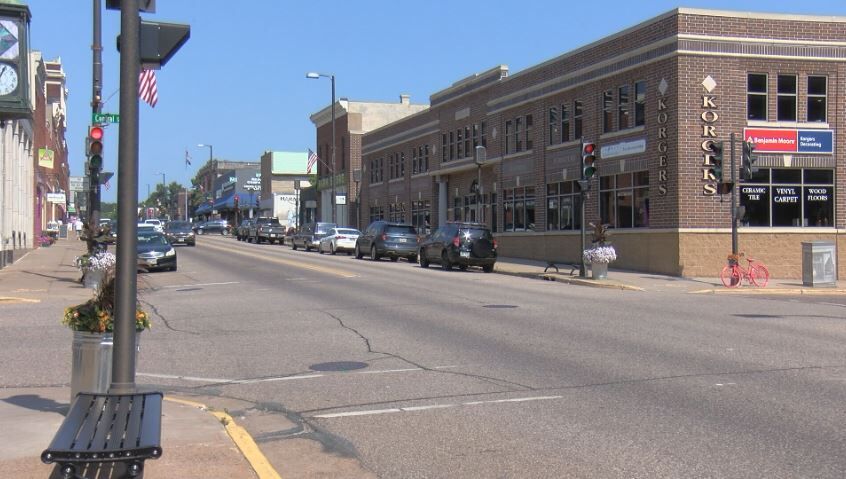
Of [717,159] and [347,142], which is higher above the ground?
[347,142]

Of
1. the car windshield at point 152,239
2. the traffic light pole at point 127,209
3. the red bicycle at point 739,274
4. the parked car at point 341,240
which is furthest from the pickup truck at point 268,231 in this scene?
the traffic light pole at point 127,209

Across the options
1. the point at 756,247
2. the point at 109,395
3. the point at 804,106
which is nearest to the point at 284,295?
the point at 109,395

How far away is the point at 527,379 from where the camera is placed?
30.1 ft

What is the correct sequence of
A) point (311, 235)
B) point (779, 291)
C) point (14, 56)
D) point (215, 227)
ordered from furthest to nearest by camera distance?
point (215, 227) < point (311, 235) < point (779, 291) < point (14, 56)

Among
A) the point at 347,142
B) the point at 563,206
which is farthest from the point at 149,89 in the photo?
the point at 347,142

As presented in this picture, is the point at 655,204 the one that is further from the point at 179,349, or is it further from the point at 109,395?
the point at 109,395

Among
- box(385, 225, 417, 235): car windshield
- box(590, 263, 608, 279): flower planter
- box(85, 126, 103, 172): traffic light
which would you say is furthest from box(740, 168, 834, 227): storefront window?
box(85, 126, 103, 172): traffic light

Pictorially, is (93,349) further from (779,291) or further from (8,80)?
(779,291)

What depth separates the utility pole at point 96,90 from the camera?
19.7 meters

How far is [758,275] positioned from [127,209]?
21931 mm

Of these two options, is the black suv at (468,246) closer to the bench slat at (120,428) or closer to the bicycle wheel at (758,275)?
the bicycle wheel at (758,275)

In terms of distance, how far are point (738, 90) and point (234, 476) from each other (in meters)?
25.0

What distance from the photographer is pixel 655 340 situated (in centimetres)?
1193

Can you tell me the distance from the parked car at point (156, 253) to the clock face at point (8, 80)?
30.9 ft
